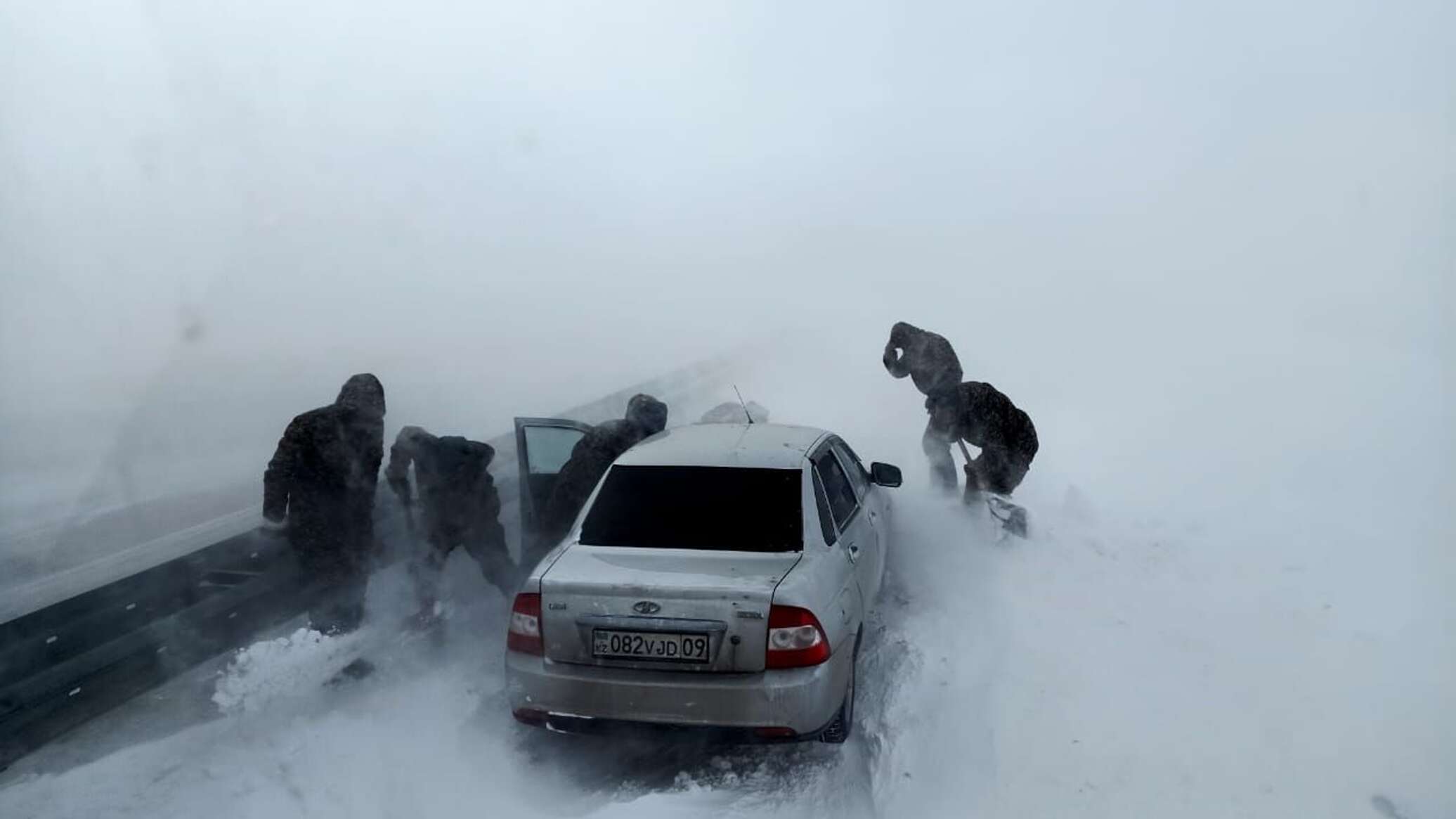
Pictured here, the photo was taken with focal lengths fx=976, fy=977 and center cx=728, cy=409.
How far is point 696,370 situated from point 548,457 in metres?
12.0

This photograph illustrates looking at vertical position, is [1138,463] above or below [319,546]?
below

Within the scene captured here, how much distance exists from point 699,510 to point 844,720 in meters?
1.12

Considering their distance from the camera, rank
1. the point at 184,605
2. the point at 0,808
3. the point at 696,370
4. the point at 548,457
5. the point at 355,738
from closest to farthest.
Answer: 1. the point at 0,808
2. the point at 355,738
3. the point at 184,605
4. the point at 548,457
5. the point at 696,370

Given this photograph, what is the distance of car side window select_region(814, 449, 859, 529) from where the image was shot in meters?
4.95

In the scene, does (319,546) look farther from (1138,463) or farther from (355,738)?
(1138,463)

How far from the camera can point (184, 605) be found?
5273 millimetres

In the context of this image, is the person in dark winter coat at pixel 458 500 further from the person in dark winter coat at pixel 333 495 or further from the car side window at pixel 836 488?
the car side window at pixel 836 488

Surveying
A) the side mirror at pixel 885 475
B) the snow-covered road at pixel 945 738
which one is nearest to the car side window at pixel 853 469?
the side mirror at pixel 885 475

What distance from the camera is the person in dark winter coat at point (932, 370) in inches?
303

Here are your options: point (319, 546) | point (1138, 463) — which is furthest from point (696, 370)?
point (319, 546)

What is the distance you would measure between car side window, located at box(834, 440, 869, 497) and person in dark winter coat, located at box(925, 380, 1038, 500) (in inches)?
51.6

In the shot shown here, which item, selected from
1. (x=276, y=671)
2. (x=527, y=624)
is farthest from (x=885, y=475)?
(x=276, y=671)

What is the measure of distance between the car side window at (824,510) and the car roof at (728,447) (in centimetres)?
13

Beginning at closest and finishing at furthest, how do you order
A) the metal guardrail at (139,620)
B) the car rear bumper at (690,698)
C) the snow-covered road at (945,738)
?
the car rear bumper at (690,698), the snow-covered road at (945,738), the metal guardrail at (139,620)
